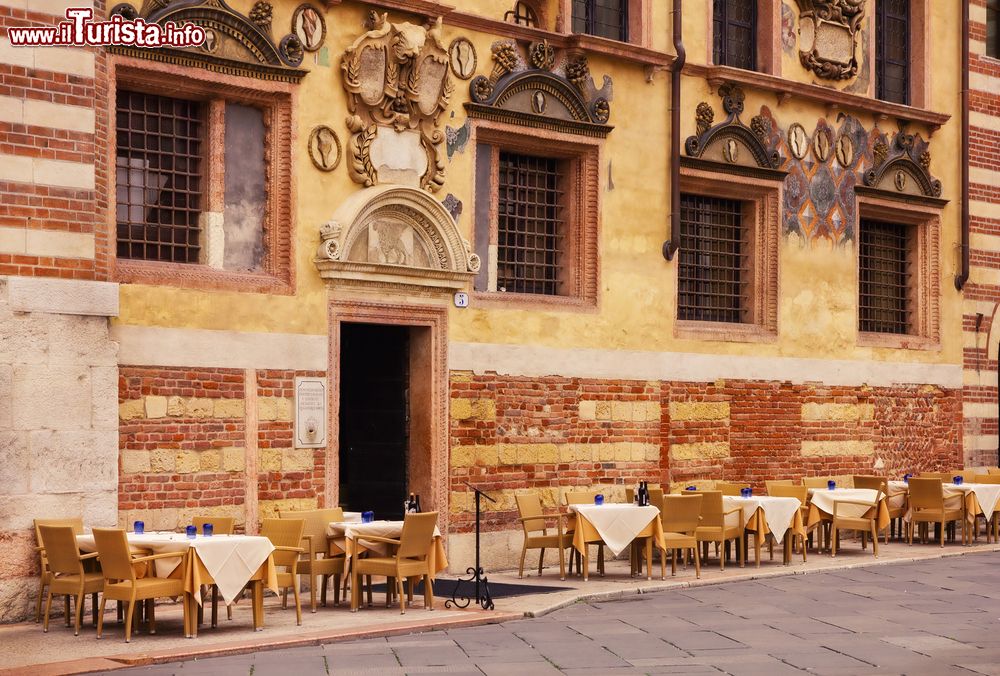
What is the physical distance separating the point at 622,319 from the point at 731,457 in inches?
108

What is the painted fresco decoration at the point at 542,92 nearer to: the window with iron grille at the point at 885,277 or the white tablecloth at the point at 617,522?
the white tablecloth at the point at 617,522

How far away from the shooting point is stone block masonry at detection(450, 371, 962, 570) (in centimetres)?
1738

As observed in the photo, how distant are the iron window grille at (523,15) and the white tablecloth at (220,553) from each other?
7842 mm

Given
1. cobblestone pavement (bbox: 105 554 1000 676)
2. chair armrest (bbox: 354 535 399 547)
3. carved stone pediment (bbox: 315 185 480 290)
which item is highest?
carved stone pediment (bbox: 315 185 480 290)

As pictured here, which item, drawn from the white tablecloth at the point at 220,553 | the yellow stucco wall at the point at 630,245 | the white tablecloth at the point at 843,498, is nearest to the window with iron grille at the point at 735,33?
the yellow stucco wall at the point at 630,245

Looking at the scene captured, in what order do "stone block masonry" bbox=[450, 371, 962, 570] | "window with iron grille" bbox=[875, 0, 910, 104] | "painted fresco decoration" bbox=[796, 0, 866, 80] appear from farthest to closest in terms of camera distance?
"window with iron grille" bbox=[875, 0, 910, 104]
"painted fresco decoration" bbox=[796, 0, 866, 80]
"stone block masonry" bbox=[450, 371, 962, 570]

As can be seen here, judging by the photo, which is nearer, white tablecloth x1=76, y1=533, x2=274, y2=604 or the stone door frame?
white tablecloth x1=76, y1=533, x2=274, y2=604

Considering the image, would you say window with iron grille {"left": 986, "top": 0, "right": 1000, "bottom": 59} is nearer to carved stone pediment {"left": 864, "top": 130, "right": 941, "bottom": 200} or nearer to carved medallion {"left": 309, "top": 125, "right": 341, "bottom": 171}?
carved stone pediment {"left": 864, "top": 130, "right": 941, "bottom": 200}

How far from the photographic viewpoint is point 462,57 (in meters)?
17.2

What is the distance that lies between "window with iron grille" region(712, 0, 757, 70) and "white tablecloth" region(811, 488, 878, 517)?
227 inches

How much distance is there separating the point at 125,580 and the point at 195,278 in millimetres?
3702

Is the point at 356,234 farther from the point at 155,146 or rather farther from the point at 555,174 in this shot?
the point at 555,174

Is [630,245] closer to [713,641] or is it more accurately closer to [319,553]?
[319,553]

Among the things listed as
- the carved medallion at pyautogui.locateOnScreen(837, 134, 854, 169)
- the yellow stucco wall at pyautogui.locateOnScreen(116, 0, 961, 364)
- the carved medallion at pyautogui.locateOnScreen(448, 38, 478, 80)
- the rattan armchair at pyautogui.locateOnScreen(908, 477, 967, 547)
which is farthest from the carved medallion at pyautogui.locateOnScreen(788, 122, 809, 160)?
the carved medallion at pyautogui.locateOnScreen(448, 38, 478, 80)
